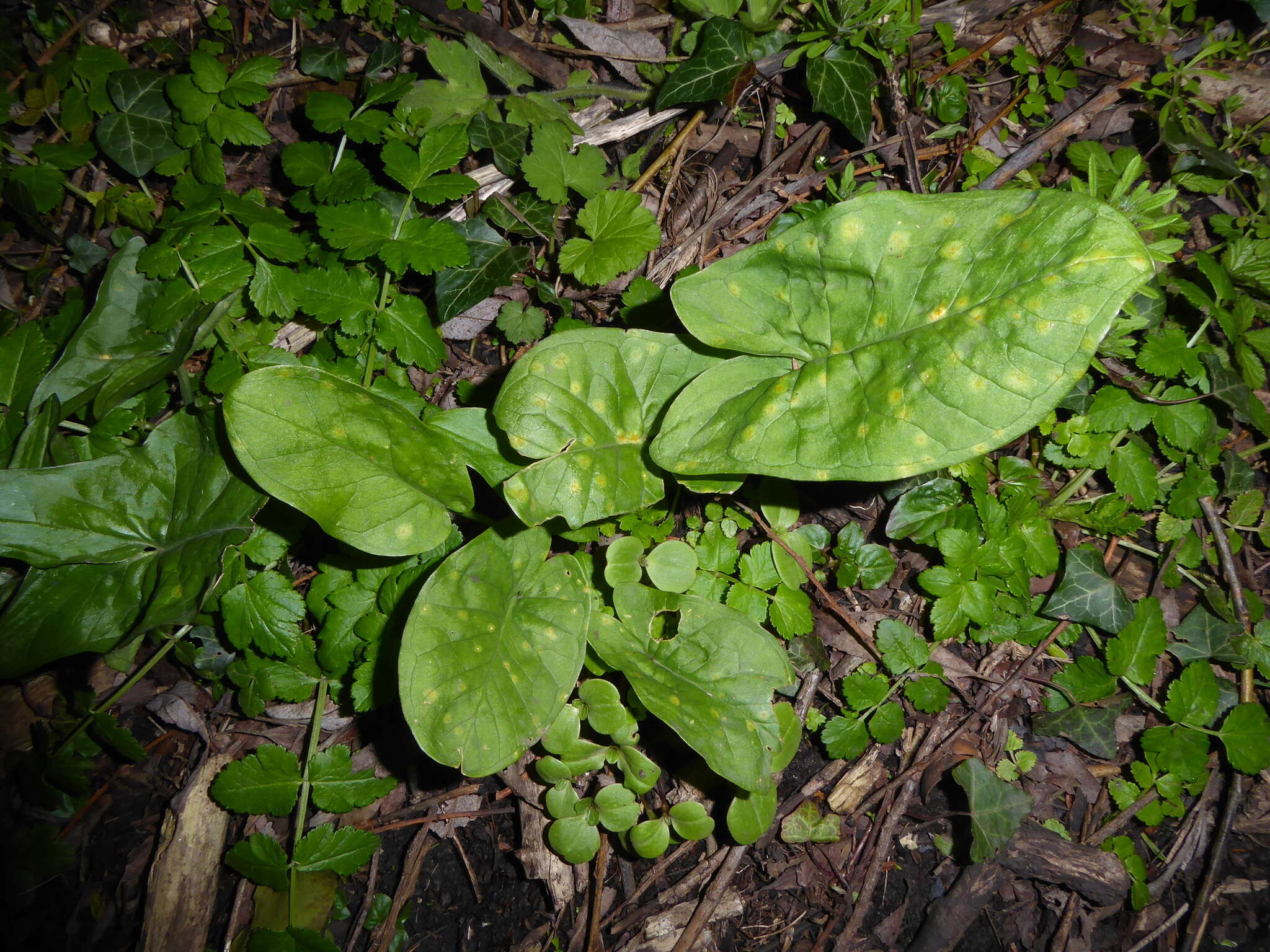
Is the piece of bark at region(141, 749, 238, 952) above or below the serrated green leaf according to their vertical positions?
below

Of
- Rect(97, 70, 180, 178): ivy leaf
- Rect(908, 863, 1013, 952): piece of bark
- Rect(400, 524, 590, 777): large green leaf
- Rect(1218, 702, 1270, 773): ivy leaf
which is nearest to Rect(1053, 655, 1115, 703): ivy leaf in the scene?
Rect(1218, 702, 1270, 773): ivy leaf

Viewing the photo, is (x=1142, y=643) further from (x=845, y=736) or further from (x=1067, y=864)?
(x=845, y=736)

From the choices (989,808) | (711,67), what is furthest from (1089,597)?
(711,67)

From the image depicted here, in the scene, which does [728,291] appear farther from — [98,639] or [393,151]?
[98,639]

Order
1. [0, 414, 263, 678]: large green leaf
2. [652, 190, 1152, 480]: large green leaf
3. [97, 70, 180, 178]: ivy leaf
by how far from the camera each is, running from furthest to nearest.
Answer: [97, 70, 180, 178]: ivy leaf < [0, 414, 263, 678]: large green leaf < [652, 190, 1152, 480]: large green leaf

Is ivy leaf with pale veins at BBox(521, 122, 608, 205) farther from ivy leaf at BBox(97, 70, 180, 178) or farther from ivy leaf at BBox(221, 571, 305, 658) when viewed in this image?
ivy leaf at BBox(221, 571, 305, 658)
